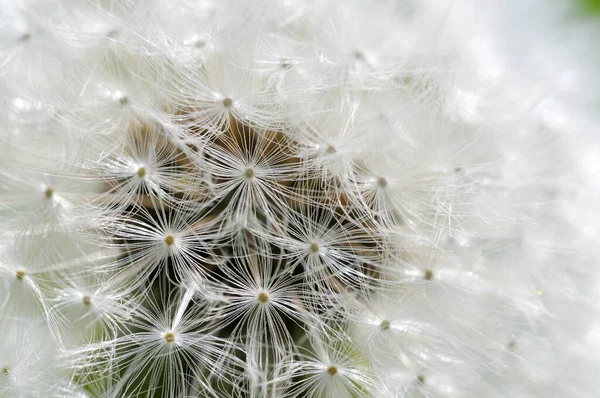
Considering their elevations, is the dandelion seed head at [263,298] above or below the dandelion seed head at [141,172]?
below

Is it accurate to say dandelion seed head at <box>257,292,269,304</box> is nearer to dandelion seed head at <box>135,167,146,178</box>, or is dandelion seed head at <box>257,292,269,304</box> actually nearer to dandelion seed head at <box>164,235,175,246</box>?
dandelion seed head at <box>164,235,175,246</box>

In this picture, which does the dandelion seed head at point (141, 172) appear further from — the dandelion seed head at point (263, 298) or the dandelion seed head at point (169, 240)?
the dandelion seed head at point (263, 298)

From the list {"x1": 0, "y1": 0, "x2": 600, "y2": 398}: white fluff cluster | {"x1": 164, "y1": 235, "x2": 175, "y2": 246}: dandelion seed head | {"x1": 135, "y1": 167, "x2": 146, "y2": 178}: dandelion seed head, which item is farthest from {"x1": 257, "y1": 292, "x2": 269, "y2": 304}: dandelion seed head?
{"x1": 135, "y1": 167, "x2": 146, "y2": 178}: dandelion seed head

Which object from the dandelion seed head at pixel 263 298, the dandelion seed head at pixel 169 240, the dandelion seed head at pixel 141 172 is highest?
the dandelion seed head at pixel 141 172

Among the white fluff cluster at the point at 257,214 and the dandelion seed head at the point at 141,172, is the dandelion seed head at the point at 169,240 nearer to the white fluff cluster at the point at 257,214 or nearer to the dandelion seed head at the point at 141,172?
the white fluff cluster at the point at 257,214

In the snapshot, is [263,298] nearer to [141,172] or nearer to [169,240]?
[169,240]

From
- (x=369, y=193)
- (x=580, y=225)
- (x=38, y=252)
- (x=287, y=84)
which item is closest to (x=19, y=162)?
(x=38, y=252)

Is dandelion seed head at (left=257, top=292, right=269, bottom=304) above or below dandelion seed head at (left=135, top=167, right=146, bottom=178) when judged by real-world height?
below

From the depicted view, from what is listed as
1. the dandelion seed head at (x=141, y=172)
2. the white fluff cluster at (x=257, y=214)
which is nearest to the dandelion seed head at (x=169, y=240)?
the white fluff cluster at (x=257, y=214)

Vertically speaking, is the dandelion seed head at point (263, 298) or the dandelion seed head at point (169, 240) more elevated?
the dandelion seed head at point (169, 240)
